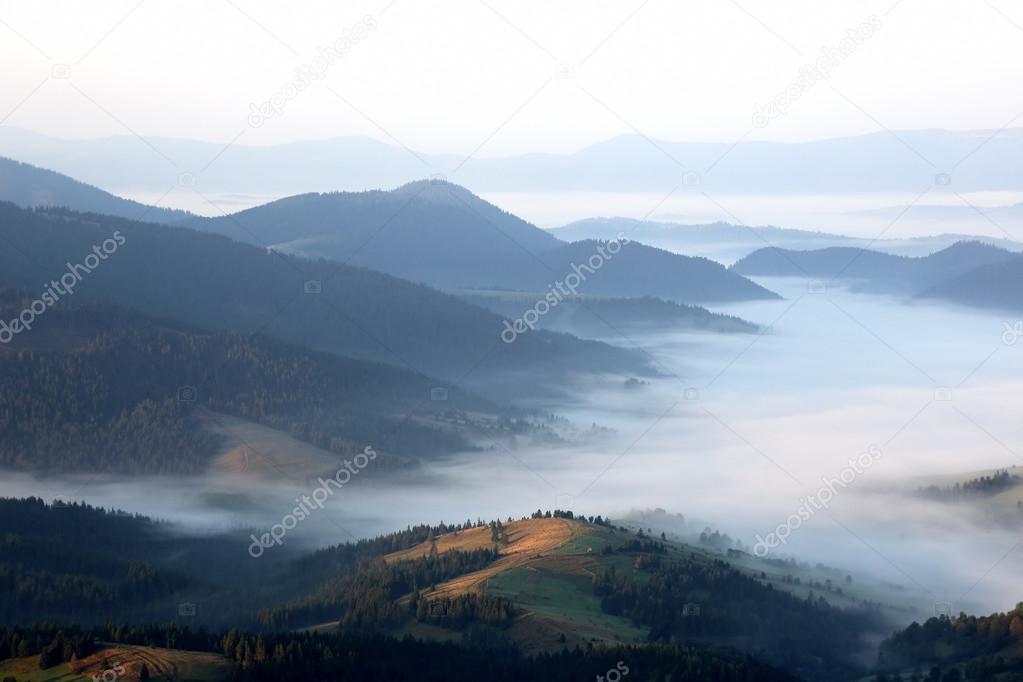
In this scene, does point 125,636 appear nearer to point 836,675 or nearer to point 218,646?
point 218,646

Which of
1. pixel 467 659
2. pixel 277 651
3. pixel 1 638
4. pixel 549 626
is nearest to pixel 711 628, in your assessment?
pixel 549 626

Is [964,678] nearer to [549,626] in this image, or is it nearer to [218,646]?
[549,626]

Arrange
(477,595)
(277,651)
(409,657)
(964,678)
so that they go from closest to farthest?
1. (277,651)
2. (409,657)
3. (964,678)
4. (477,595)

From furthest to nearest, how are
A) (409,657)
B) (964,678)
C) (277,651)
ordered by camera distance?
(964,678) → (409,657) → (277,651)

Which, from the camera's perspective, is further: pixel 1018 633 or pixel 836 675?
pixel 836 675

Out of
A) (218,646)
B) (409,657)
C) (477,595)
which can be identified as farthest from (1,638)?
(477,595)

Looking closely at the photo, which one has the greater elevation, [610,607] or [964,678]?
[610,607]

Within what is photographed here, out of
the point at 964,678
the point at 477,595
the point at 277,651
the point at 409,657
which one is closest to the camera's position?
the point at 277,651

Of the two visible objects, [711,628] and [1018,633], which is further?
[711,628]

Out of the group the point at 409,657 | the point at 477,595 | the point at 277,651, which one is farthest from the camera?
the point at 477,595
